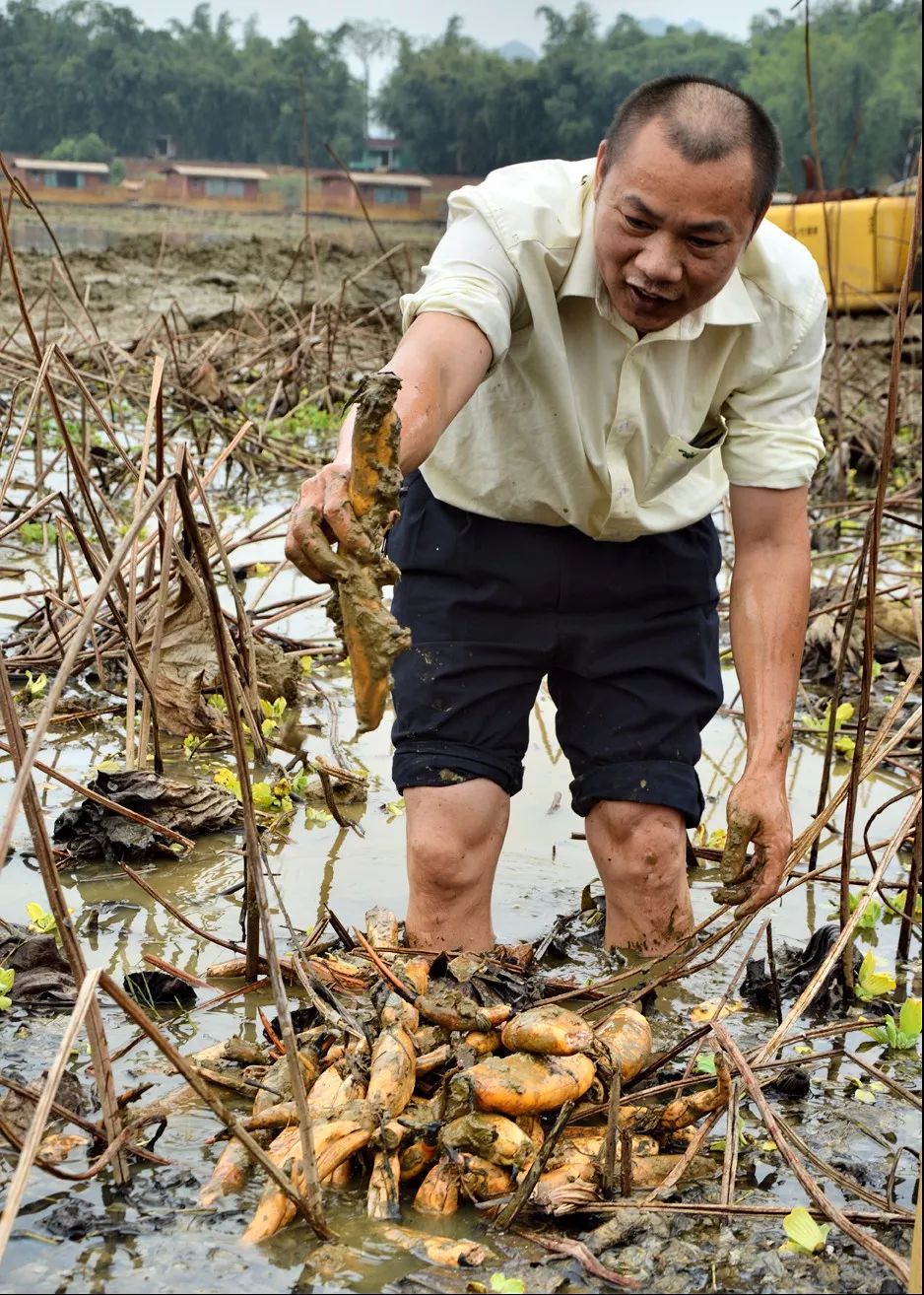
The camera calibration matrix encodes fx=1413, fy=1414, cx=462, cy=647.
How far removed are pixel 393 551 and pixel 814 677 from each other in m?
2.21

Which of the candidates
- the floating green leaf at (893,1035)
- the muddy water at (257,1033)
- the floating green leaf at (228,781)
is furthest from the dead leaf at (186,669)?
the floating green leaf at (893,1035)

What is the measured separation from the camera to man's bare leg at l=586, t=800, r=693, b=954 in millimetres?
2818

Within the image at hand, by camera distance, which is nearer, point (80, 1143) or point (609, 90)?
point (80, 1143)

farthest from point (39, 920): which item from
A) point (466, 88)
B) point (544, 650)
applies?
point (466, 88)

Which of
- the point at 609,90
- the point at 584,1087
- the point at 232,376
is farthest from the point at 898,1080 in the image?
the point at 609,90

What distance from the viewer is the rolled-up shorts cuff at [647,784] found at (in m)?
2.80

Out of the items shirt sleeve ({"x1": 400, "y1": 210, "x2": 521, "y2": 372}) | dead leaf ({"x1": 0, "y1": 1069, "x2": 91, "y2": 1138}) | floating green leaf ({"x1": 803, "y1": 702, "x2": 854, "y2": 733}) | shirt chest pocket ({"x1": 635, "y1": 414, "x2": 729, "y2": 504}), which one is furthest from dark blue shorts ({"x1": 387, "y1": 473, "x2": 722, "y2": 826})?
floating green leaf ({"x1": 803, "y1": 702, "x2": 854, "y2": 733})

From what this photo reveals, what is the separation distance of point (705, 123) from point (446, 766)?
1.24 meters

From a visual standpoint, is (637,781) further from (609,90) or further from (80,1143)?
(609,90)

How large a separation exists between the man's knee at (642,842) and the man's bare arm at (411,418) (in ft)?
3.33

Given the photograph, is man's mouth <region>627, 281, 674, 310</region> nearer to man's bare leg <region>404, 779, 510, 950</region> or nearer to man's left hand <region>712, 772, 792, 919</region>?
man's left hand <region>712, 772, 792, 919</region>

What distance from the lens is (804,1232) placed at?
1.76 meters

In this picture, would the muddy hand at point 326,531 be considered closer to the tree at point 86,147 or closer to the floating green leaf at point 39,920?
the floating green leaf at point 39,920

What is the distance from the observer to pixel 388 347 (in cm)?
944
